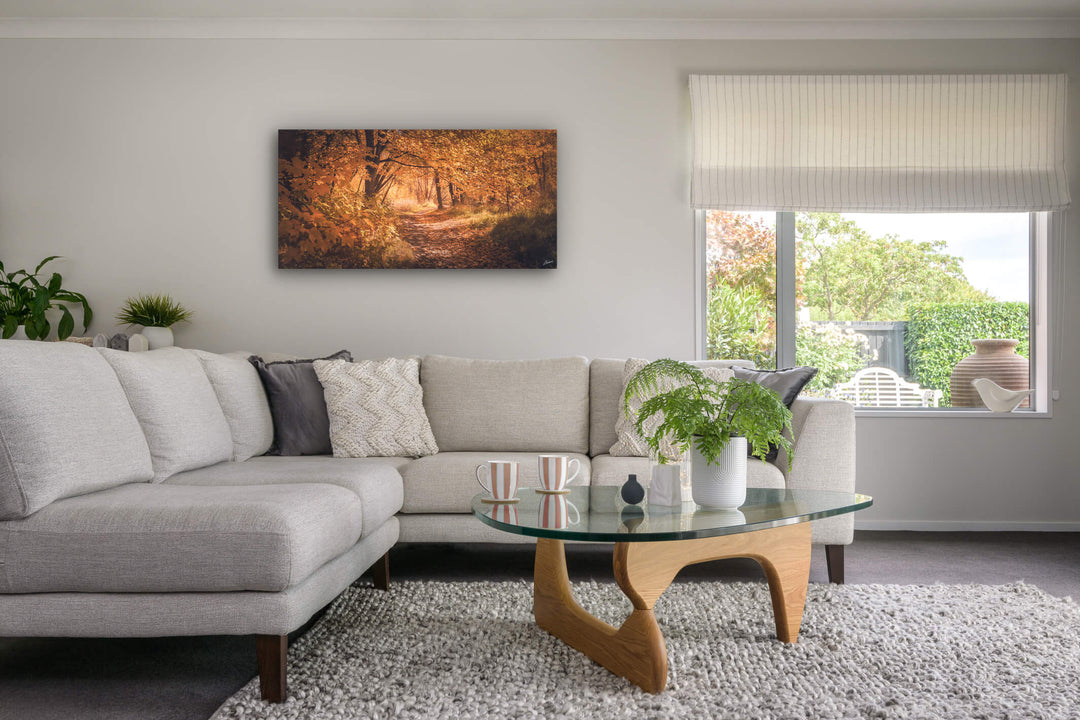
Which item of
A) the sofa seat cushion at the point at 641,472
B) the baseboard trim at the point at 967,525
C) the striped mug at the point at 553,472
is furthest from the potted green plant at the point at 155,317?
the baseboard trim at the point at 967,525

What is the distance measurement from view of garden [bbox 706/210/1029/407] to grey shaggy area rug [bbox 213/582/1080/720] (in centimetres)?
163

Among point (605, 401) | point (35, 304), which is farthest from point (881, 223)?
point (35, 304)

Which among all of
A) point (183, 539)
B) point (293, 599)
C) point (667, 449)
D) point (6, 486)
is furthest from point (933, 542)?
point (6, 486)

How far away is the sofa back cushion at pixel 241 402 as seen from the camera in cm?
305

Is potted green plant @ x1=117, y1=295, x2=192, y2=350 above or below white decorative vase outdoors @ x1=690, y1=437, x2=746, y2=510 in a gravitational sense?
above

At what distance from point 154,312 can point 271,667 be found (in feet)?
8.70

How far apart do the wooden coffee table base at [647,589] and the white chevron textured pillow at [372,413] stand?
108cm

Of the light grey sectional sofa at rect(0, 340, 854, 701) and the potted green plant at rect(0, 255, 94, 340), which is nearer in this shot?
the light grey sectional sofa at rect(0, 340, 854, 701)

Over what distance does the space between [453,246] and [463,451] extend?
1149mm

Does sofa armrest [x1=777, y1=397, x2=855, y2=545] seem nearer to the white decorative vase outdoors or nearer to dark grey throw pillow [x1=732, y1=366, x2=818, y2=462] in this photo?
dark grey throw pillow [x1=732, y1=366, x2=818, y2=462]

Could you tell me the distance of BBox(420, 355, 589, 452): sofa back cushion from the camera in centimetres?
349

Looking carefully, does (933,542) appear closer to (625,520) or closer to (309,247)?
(625,520)

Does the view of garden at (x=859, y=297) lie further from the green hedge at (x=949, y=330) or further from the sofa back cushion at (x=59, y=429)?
the sofa back cushion at (x=59, y=429)

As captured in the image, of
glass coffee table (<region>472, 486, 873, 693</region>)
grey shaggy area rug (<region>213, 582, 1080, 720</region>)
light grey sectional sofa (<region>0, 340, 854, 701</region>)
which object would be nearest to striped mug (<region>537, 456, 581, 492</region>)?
glass coffee table (<region>472, 486, 873, 693</region>)
